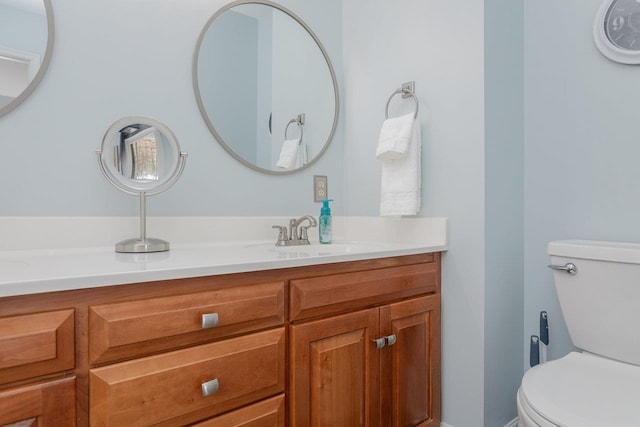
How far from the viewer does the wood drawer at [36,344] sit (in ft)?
2.15

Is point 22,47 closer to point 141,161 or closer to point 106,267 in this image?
point 141,161

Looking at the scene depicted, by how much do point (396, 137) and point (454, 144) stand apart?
0.23 metres

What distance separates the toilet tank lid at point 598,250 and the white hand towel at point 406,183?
0.51 metres

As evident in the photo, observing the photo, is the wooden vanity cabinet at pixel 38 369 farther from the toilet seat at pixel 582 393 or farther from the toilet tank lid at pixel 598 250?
the toilet tank lid at pixel 598 250

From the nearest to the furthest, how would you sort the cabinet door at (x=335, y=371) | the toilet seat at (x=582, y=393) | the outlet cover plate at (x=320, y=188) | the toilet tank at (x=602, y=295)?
the toilet seat at (x=582, y=393), the cabinet door at (x=335, y=371), the toilet tank at (x=602, y=295), the outlet cover plate at (x=320, y=188)

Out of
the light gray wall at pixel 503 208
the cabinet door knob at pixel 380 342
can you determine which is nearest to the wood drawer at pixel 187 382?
the cabinet door knob at pixel 380 342

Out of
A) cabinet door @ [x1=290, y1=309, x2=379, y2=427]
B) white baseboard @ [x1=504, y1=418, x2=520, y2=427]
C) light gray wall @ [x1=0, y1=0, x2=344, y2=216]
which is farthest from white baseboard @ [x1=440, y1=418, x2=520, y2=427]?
light gray wall @ [x1=0, y1=0, x2=344, y2=216]

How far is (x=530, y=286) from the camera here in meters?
1.56

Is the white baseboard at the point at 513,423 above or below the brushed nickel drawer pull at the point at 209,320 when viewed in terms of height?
below

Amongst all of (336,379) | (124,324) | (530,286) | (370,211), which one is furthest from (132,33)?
(530,286)

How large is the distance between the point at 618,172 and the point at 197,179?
1.53 metres

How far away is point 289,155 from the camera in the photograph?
172cm

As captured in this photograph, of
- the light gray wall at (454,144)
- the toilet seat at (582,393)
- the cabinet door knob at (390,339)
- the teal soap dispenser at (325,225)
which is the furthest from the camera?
the teal soap dispenser at (325,225)

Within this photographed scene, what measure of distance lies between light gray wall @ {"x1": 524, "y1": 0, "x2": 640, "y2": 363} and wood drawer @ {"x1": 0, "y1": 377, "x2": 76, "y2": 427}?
1461 mm
